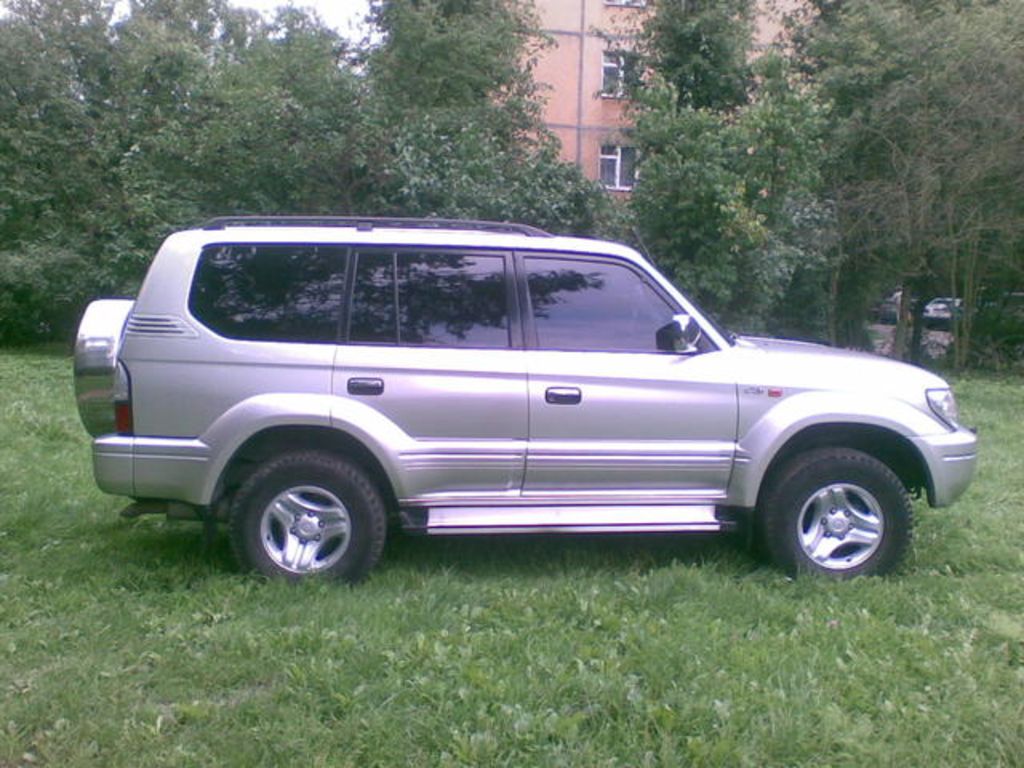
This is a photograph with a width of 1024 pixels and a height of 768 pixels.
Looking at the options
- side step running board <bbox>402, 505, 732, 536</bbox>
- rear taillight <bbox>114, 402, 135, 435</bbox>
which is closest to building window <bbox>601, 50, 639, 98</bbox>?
side step running board <bbox>402, 505, 732, 536</bbox>

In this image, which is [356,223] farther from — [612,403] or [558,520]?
[558,520]

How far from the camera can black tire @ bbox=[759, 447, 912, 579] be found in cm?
497

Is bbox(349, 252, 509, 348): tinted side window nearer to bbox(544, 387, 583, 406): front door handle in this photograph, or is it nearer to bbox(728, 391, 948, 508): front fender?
bbox(544, 387, 583, 406): front door handle

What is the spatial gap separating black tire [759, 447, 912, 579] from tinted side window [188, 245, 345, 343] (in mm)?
2395

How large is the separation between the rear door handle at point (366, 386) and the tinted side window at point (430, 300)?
0.76ft

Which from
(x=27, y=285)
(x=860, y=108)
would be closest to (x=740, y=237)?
A: (x=860, y=108)

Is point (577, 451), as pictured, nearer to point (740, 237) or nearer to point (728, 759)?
point (728, 759)

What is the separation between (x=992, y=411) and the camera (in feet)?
37.2

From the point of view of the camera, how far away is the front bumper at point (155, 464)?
15.5 ft

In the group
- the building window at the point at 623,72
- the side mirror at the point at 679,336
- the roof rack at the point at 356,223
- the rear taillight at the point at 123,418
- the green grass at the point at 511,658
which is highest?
the building window at the point at 623,72

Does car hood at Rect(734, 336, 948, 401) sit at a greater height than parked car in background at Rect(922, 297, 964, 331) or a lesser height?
greater

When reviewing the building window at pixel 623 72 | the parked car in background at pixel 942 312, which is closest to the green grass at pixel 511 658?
the building window at pixel 623 72

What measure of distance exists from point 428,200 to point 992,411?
7212 mm

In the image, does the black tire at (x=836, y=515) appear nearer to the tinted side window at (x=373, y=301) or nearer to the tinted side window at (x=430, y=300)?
the tinted side window at (x=430, y=300)
